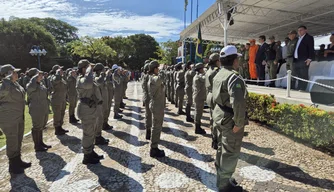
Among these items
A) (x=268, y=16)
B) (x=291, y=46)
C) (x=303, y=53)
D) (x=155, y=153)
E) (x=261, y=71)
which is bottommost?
(x=155, y=153)

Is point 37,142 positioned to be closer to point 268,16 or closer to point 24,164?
point 24,164

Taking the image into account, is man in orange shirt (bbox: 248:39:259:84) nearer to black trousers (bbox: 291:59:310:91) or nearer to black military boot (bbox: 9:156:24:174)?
black trousers (bbox: 291:59:310:91)

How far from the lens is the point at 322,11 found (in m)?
11.6

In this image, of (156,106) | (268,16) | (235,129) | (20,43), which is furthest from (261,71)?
(20,43)

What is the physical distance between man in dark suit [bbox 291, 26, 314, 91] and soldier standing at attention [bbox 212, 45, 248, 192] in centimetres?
502

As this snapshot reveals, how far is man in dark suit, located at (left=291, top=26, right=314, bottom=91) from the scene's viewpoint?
7148 mm

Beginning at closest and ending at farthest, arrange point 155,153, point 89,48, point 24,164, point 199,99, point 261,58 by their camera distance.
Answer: point 24,164
point 155,153
point 199,99
point 261,58
point 89,48

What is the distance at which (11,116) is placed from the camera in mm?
4430

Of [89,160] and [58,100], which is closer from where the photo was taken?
[89,160]

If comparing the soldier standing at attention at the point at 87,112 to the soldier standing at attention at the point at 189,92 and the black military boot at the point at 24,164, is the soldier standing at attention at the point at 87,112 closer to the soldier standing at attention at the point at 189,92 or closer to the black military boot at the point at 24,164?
the black military boot at the point at 24,164

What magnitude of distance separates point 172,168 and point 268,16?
36.8ft

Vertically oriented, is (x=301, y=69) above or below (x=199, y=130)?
above

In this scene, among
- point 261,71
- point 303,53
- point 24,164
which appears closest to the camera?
point 24,164

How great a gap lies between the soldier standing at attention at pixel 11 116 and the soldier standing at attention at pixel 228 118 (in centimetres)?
374
